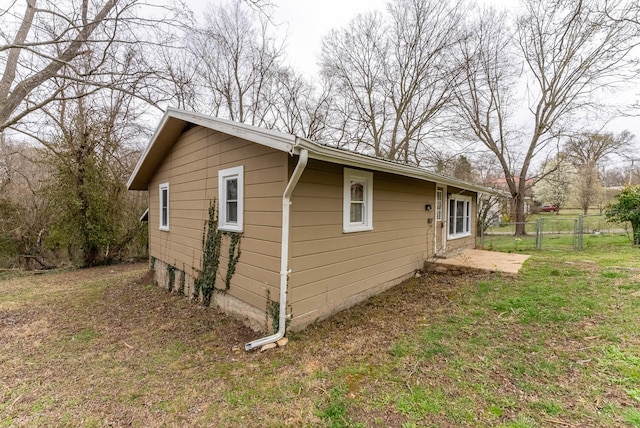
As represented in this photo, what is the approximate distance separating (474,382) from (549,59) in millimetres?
18382

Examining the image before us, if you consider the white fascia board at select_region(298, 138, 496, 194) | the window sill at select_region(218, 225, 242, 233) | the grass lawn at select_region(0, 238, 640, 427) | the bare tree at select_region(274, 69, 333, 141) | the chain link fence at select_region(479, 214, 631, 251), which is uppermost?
the bare tree at select_region(274, 69, 333, 141)

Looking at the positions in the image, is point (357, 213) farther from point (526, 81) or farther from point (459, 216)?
point (526, 81)

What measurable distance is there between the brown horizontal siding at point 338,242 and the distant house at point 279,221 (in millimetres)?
17

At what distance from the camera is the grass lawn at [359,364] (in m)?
2.45

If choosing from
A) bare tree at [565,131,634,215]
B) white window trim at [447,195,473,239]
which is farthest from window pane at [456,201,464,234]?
bare tree at [565,131,634,215]

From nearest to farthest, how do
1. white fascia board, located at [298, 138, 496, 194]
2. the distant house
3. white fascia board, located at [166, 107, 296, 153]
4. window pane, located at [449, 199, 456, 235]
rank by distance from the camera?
white fascia board, located at [166, 107, 296, 153]
white fascia board, located at [298, 138, 496, 194]
the distant house
window pane, located at [449, 199, 456, 235]

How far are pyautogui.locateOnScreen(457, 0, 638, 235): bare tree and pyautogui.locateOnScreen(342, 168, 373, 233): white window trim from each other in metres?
12.3

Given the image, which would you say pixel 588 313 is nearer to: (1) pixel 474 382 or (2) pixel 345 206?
(1) pixel 474 382

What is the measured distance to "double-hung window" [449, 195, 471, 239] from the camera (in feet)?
28.2

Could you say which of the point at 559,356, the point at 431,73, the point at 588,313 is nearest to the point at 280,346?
the point at 559,356

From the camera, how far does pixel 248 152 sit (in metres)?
4.37

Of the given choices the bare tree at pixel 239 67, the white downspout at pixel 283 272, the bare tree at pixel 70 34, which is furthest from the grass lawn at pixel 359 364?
the bare tree at pixel 239 67

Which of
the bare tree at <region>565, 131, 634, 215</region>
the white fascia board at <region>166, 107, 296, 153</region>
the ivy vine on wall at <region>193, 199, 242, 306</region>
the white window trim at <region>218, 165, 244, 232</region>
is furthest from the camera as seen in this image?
the bare tree at <region>565, 131, 634, 215</region>

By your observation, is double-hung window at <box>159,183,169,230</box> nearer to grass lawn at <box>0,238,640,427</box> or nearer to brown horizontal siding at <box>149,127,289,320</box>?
brown horizontal siding at <box>149,127,289,320</box>
